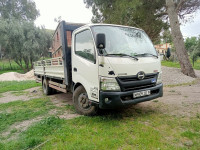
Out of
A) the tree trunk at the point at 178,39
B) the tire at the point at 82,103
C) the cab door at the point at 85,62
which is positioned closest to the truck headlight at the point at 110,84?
the cab door at the point at 85,62

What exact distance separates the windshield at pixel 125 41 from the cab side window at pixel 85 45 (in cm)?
27

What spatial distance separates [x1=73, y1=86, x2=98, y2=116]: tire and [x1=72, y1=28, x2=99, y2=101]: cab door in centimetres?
26

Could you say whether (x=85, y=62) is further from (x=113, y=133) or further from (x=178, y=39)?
(x=178, y=39)

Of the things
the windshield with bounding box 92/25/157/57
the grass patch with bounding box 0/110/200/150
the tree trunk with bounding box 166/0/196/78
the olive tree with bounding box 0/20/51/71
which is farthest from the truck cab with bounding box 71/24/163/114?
the olive tree with bounding box 0/20/51/71

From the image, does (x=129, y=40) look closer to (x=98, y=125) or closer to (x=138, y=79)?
(x=138, y=79)

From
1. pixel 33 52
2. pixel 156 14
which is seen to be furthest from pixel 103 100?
pixel 33 52

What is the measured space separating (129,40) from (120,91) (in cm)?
147

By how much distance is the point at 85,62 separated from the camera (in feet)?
11.6

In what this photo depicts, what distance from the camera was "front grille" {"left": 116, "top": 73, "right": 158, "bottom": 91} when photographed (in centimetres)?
307

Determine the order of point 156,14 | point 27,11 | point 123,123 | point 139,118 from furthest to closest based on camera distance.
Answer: point 27,11 → point 156,14 → point 139,118 → point 123,123

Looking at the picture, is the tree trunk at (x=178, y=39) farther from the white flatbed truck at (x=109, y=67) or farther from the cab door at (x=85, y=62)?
the cab door at (x=85, y=62)

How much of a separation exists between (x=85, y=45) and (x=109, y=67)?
1077mm

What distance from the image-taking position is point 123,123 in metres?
3.30

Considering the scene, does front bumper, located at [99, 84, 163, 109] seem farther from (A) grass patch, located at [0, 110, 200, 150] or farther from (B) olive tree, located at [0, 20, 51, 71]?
(B) olive tree, located at [0, 20, 51, 71]
